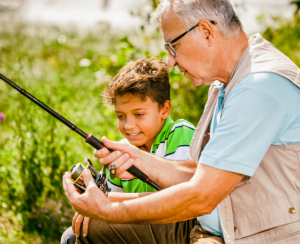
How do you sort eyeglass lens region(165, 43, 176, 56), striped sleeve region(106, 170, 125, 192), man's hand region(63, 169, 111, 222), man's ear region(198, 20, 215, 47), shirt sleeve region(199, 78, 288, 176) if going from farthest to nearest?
striped sleeve region(106, 170, 125, 192) < eyeglass lens region(165, 43, 176, 56) < man's ear region(198, 20, 215, 47) < man's hand region(63, 169, 111, 222) < shirt sleeve region(199, 78, 288, 176)

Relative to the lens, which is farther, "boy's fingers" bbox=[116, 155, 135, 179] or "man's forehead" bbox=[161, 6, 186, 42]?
"boy's fingers" bbox=[116, 155, 135, 179]

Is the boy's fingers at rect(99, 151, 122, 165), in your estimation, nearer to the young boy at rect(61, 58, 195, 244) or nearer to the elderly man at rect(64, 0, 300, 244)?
the elderly man at rect(64, 0, 300, 244)

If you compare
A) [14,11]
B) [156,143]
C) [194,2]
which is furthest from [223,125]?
[14,11]

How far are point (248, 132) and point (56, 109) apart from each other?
2631mm

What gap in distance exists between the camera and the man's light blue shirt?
1.54 metres

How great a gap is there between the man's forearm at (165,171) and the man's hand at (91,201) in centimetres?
48

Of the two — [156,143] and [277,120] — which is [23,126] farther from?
[277,120]

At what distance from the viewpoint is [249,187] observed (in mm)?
1764

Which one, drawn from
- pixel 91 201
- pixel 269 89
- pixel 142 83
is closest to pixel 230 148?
pixel 269 89

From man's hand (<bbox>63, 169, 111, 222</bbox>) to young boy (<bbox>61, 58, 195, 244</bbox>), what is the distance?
63 centimetres

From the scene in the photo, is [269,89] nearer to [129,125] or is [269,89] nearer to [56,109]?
[129,125]

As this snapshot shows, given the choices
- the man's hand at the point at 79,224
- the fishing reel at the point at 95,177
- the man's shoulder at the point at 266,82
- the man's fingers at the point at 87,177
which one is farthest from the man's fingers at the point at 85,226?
the man's shoulder at the point at 266,82

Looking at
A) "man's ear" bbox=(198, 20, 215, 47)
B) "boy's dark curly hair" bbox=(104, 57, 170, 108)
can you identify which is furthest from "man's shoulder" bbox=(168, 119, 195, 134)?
"man's ear" bbox=(198, 20, 215, 47)

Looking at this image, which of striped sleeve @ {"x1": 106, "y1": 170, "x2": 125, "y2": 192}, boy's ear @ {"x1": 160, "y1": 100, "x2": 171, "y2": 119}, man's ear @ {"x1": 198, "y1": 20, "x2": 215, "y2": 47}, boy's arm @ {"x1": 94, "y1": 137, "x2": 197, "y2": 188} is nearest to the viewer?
man's ear @ {"x1": 198, "y1": 20, "x2": 215, "y2": 47}
